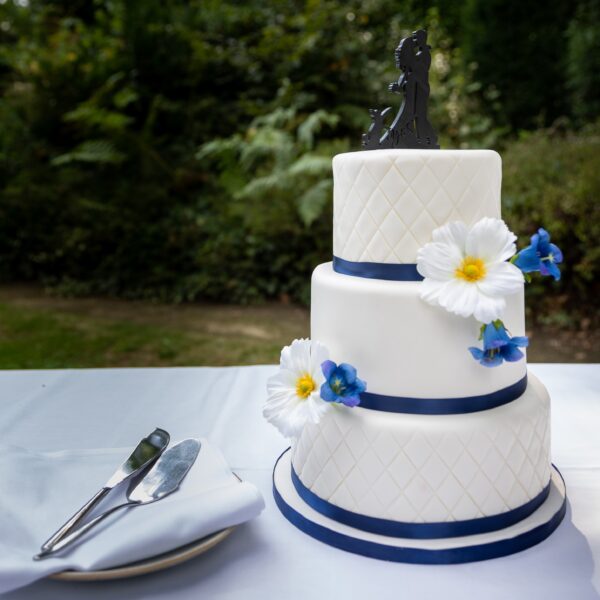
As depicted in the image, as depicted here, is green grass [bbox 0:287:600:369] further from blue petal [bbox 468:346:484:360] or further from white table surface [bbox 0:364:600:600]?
blue petal [bbox 468:346:484:360]

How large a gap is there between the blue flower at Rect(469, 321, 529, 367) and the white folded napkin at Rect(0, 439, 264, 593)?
1.18ft

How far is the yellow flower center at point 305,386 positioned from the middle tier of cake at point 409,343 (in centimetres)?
9

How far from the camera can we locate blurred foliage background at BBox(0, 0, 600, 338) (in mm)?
5043

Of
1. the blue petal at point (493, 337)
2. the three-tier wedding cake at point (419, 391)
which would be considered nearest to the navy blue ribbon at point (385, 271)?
the three-tier wedding cake at point (419, 391)

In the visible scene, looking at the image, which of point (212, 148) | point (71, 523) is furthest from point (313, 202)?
point (71, 523)

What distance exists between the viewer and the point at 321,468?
955mm

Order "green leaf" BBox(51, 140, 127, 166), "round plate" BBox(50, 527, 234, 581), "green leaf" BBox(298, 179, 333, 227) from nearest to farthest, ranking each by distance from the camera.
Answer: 1. "round plate" BBox(50, 527, 234, 581)
2. "green leaf" BBox(298, 179, 333, 227)
3. "green leaf" BBox(51, 140, 127, 166)

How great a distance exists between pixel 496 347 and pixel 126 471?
55cm

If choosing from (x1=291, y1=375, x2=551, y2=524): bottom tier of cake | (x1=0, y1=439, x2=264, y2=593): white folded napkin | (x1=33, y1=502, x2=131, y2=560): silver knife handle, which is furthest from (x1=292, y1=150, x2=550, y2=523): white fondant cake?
(x1=33, y1=502, x2=131, y2=560): silver knife handle

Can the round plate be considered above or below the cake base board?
above

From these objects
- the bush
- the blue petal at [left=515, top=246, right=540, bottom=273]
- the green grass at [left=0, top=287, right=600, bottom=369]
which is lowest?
the green grass at [left=0, top=287, right=600, bottom=369]

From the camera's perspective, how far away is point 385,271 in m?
0.92

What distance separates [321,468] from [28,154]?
5608 millimetres

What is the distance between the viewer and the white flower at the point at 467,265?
0.80 meters
